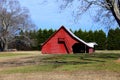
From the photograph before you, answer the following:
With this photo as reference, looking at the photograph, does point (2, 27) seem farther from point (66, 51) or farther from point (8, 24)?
point (66, 51)

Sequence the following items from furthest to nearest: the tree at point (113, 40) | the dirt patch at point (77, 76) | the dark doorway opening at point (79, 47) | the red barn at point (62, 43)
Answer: the tree at point (113, 40) < the dark doorway opening at point (79, 47) < the red barn at point (62, 43) < the dirt patch at point (77, 76)

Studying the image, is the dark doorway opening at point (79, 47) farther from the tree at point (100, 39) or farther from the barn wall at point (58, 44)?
the tree at point (100, 39)

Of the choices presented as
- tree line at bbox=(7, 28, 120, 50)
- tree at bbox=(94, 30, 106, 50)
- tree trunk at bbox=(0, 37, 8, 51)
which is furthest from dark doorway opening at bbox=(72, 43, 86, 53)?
tree trunk at bbox=(0, 37, 8, 51)

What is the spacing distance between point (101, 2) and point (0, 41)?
71.6 m

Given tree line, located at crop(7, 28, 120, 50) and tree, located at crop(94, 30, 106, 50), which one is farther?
tree, located at crop(94, 30, 106, 50)

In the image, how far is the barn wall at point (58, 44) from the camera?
7562 centimetres

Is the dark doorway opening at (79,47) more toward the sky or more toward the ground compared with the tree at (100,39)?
more toward the ground

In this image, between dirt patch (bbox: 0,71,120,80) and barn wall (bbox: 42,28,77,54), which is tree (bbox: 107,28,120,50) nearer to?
barn wall (bbox: 42,28,77,54)

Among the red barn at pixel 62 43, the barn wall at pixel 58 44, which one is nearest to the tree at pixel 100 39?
Result: the red barn at pixel 62 43

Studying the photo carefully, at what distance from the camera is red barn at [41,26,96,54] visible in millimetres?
75500

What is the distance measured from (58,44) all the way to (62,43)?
1005 mm

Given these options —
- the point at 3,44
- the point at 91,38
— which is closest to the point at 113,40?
the point at 91,38

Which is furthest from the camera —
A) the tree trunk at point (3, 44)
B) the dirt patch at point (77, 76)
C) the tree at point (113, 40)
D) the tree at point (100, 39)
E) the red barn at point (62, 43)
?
the tree at point (100, 39)

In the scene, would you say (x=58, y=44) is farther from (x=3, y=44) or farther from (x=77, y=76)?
(x=77, y=76)
